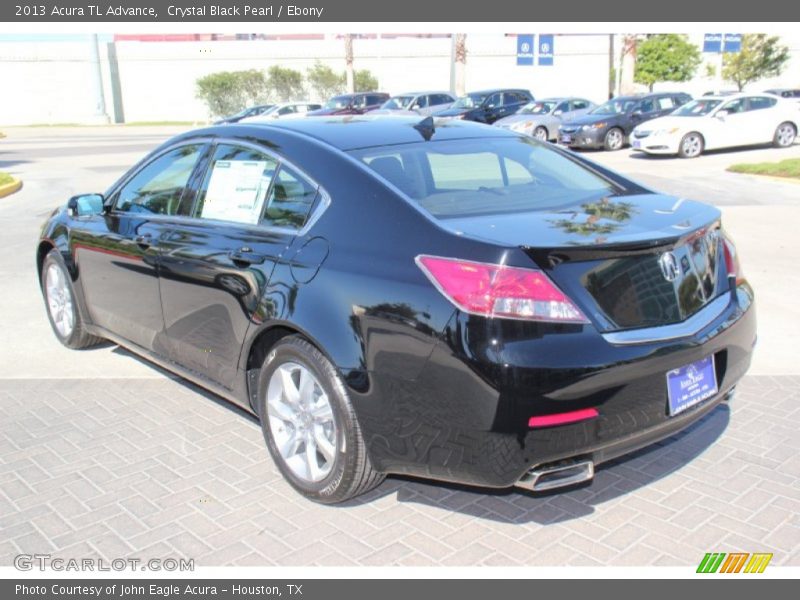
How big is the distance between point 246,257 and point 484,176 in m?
1.33

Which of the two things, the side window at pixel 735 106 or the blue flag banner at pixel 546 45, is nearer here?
the side window at pixel 735 106

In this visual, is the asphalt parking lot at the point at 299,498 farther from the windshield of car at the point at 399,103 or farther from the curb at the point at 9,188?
the windshield of car at the point at 399,103

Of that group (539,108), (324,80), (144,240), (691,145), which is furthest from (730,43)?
(144,240)

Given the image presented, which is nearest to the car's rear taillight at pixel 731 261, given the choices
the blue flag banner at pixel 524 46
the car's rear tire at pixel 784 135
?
the car's rear tire at pixel 784 135

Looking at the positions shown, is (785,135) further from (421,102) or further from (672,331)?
(672,331)

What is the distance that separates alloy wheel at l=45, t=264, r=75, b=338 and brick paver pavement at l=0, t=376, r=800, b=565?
4.58 feet

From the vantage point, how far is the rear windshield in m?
3.55

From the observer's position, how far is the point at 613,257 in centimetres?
303

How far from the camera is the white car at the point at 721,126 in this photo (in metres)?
19.8

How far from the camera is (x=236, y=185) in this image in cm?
409

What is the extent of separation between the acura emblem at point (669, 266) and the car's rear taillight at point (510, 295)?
509mm

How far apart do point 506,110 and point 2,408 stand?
84.1 ft

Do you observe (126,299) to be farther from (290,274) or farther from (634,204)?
(634,204)

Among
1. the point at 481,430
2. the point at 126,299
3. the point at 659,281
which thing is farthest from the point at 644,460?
the point at 126,299
